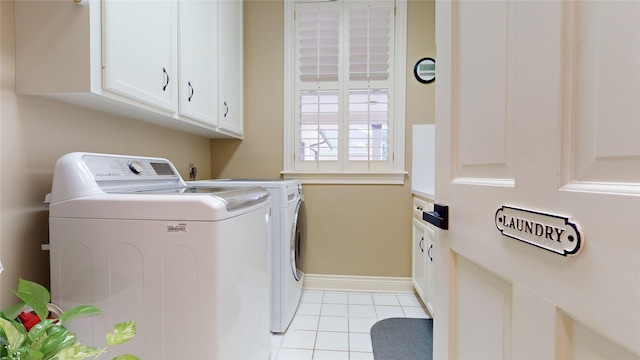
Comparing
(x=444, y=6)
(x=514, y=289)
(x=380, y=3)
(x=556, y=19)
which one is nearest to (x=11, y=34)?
(x=444, y=6)

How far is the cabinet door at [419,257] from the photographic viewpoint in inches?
83.3

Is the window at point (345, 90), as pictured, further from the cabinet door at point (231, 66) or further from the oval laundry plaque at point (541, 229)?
the oval laundry plaque at point (541, 229)

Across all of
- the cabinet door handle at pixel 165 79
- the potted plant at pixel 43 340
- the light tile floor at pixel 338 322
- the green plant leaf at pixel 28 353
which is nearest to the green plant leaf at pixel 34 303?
the potted plant at pixel 43 340

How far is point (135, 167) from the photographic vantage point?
4.24 ft

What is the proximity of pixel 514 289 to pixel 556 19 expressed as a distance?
0.45m

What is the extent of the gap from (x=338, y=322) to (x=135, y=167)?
163cm

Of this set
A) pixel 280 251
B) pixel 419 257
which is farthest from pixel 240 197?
pixel 419 257

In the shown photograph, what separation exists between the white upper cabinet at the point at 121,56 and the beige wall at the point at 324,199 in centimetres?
79

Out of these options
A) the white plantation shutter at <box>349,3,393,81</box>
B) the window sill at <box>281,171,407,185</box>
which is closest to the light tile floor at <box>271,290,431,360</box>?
the window sill at <box>281,171,407,185</box>

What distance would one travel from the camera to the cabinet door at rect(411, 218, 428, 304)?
212 centimetres

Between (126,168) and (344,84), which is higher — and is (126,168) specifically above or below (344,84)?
below

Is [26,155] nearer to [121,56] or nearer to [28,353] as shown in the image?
[121,56]

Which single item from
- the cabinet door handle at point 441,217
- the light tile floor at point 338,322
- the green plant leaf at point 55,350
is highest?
the cabinet door handle at point 441,217

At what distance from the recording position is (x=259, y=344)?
129 cm
